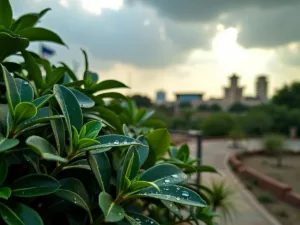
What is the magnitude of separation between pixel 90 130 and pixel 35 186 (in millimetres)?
114

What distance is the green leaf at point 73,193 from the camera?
20.8 inches

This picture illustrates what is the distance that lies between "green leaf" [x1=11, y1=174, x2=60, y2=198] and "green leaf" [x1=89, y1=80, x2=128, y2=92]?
0.30 metres

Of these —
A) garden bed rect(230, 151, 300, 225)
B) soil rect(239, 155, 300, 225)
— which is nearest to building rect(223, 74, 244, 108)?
soil rect(239, 155, 300, 225)

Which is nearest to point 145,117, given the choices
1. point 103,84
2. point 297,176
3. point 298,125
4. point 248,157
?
point 103,84

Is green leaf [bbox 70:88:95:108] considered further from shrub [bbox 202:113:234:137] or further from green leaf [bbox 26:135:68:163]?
shrub [bbox 202:113:234:137]

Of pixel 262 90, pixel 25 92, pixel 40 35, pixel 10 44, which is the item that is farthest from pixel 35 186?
pixel 262 90

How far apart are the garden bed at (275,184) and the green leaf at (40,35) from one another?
3592mm

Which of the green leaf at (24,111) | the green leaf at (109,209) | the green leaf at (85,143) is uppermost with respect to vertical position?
the green leaf at (24,111)

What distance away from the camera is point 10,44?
0.60 meters

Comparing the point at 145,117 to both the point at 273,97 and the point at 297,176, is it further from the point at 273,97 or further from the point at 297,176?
the point at 273,97

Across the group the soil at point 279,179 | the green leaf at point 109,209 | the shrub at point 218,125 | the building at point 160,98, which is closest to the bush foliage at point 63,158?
the green leaf at point 109,209

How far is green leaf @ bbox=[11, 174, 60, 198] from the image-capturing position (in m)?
0.49

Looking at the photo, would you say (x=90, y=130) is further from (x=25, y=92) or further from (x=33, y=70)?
(x=33, y=70)

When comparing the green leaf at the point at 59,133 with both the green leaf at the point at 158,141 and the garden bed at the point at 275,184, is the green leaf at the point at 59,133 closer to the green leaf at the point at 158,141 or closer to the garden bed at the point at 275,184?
the green leaf at the point at 158,141
